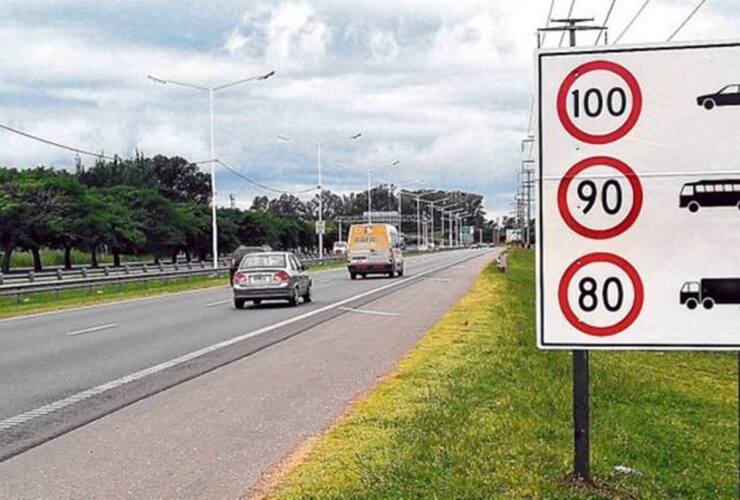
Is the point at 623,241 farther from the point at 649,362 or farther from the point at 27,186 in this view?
the point at 27,186

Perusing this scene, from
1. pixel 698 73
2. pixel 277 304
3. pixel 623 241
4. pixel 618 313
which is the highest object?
pixel 698 73

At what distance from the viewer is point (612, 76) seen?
195 inches

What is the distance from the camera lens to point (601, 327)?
493 centimetres

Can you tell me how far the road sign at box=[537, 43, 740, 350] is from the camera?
478 cm

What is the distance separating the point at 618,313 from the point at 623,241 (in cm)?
36

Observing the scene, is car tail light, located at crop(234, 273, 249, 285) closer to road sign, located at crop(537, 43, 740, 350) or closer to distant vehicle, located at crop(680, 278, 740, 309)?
road sign, located at crop(537, 43, 740, 350)

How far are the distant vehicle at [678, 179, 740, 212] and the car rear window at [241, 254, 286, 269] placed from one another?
22.7m

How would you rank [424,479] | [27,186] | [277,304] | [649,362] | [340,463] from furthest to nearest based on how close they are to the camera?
[27,186] → [277,304] → [649,362] → [340,463] → [424,479]

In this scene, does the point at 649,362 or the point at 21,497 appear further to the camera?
the point at 649,362

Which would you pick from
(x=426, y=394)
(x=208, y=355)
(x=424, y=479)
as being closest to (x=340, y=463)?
(x=424, y=479)

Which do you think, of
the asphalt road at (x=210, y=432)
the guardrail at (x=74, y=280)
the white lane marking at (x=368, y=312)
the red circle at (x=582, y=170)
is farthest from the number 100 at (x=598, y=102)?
the guardrail at (x=74, y=280)

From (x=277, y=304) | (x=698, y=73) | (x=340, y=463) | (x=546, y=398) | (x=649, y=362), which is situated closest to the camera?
(x=698, y=73)

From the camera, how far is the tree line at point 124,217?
59.1 metres

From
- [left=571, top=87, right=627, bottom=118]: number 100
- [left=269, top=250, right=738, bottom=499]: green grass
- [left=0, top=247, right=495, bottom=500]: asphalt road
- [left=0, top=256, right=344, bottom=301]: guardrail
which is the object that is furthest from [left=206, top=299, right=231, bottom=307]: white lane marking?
[left=571, top=87, right=627, bottom=118]: number 100
